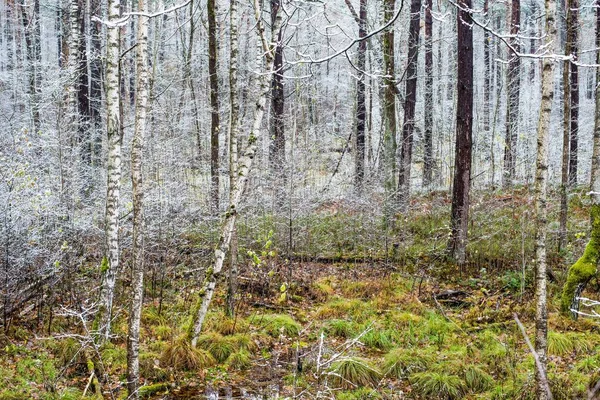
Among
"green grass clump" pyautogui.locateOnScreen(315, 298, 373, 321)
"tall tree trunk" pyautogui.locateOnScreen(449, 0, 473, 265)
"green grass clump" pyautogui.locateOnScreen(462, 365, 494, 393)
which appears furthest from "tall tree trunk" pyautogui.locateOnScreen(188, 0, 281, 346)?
"tall tree trunk" pyautogui.locateOnScreen(449, 0, 473, 265)

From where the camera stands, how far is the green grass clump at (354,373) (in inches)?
229

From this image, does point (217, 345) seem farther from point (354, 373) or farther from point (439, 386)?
point (439, 386)

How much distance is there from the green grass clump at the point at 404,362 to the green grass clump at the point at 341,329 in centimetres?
112

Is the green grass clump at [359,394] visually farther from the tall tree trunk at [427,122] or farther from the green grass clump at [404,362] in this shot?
the tall tree trunk at [427,122]

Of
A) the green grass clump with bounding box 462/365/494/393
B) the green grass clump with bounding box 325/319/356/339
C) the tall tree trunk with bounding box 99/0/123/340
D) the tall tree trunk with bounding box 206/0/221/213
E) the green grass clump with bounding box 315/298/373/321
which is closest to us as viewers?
the tall tree trunk with bounding box 99/0/123/340

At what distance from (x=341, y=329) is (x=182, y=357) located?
2.58m

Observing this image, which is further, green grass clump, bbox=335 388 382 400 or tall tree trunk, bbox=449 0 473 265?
tall tree trunk, bbox=449 0 473 265

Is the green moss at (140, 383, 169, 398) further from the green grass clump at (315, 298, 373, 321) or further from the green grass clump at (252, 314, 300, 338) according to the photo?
the green grass clump at (315, 298, 373, 321)

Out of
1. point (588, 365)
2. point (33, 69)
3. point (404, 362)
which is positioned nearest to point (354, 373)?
point (404, 362)

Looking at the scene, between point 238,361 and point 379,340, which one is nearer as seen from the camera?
point 238,361

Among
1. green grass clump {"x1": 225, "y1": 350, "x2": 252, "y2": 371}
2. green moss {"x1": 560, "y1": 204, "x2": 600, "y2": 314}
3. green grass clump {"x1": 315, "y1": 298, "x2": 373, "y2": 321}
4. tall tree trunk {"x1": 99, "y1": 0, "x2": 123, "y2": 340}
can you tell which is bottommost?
green grass clump {"x1": 225, "y1": 350, "x2": 252, "y2": 371}

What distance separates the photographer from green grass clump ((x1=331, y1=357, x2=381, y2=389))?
229 inches

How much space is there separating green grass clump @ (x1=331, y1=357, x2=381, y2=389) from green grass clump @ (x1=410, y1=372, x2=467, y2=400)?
50 cm

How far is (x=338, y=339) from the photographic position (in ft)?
24.2
